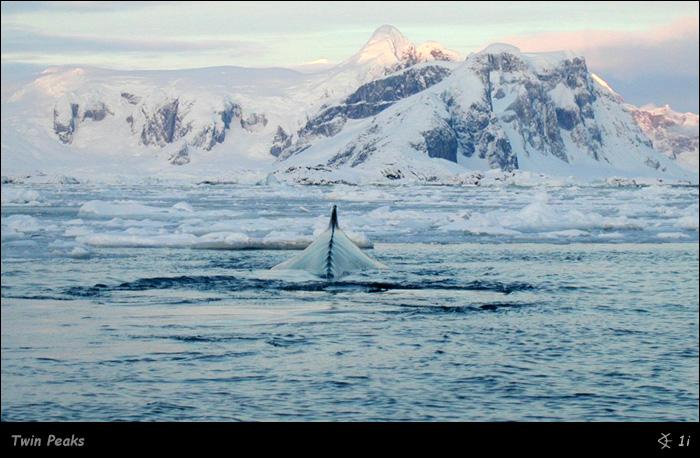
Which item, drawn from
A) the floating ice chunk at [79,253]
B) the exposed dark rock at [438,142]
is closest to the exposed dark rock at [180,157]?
the floating ice chunk at [79,253]

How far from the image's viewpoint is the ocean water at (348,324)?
10.6 meters

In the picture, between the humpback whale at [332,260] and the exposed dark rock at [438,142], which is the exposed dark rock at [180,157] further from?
the exposed dark rock at [438,142]

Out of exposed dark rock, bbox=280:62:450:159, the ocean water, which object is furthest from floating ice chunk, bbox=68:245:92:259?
exposed dark rock, bbox=280:62:450:159

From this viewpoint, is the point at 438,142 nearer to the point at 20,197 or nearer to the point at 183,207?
the point at 20,197

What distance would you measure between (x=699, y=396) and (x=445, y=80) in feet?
337

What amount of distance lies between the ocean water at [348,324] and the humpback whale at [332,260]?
→ 47cm

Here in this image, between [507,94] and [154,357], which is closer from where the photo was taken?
[154,357]

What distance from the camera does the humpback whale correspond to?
65.6ft

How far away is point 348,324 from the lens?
14656 mm

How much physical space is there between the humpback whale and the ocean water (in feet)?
1.54

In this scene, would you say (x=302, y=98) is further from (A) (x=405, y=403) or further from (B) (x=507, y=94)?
(A) (x=405, y=403)
